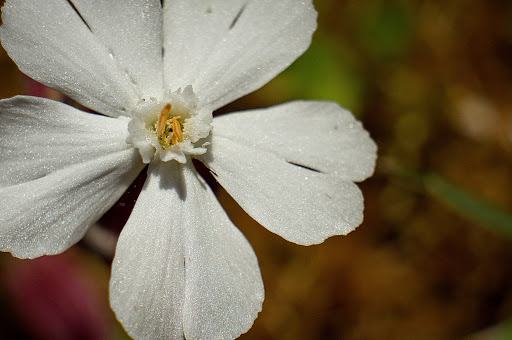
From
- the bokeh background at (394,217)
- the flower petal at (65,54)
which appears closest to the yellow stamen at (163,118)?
the flower petal at (65,54)

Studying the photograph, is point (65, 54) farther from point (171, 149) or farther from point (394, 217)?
point (394, 217)

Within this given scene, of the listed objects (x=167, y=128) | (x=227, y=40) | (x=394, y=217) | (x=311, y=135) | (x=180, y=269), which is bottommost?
(x=394, y=217)

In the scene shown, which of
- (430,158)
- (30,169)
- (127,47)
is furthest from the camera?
→ (430,158)

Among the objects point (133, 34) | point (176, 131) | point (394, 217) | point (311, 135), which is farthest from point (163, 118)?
point (394, 217)

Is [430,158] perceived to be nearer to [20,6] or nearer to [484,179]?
[484,179]

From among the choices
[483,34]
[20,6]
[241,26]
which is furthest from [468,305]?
[20,6]

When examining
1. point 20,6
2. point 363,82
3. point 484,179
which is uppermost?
point 20,6
